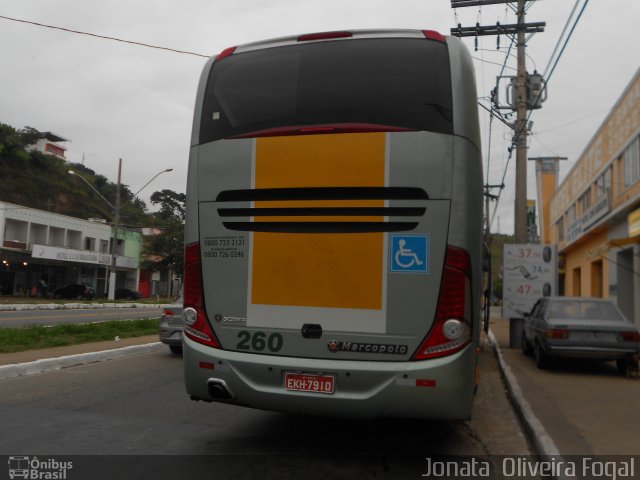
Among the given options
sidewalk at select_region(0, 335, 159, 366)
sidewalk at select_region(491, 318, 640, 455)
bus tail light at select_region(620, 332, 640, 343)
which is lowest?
sidewalk at select_region(491, 318, 640, 455)

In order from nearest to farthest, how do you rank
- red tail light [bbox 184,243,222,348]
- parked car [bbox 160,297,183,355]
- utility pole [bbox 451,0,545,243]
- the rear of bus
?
the rear of bus, red tail light [bbox 184,243,222,348], parked car [bbox 160,297,183,355], utility pole [bbox 451,0,545,243]

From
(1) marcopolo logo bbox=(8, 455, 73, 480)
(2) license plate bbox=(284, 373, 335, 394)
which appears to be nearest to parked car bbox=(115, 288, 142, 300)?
(1) marcopolo logo bbox=(8, 455, 73, 480)

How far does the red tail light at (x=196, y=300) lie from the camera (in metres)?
4.77

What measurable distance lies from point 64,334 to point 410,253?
10932 millimetres

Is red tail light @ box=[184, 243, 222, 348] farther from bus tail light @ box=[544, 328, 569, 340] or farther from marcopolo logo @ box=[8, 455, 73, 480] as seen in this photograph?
bus tail light @ box=[544, 328, 569, 340]

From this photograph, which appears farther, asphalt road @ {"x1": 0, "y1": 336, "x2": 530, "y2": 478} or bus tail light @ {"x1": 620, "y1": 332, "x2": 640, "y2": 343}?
bus tail light @ {"x1": 620, "y1": 332, "x2": 640, "y2": 343}

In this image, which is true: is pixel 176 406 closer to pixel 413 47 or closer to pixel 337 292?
pixel 337 292

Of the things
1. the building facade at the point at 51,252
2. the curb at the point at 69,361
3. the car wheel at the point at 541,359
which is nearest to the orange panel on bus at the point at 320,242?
the curb at the point at 69,361

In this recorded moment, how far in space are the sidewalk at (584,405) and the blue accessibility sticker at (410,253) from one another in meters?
2.21

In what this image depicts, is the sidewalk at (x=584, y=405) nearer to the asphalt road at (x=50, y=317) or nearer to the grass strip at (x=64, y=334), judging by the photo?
the grass strip at (x=64, y=334)

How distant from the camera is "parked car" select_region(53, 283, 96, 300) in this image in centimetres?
4059

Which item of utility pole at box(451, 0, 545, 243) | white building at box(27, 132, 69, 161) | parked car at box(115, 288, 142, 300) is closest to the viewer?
utility pole at box(451, 0, 545, 243)

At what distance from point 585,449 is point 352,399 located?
2.39 meters

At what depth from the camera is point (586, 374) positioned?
9930 millimetres
